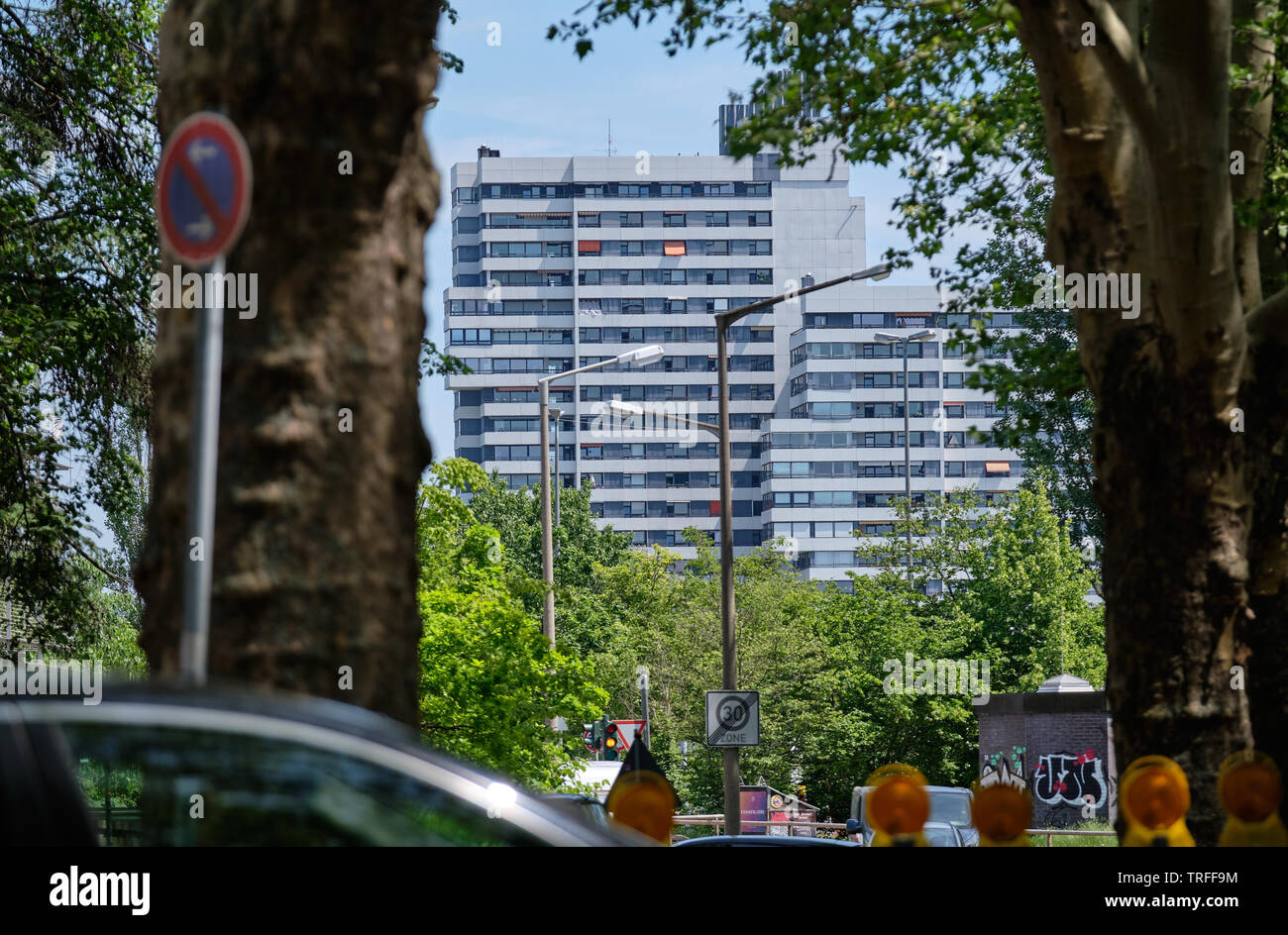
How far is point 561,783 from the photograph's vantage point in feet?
73.9

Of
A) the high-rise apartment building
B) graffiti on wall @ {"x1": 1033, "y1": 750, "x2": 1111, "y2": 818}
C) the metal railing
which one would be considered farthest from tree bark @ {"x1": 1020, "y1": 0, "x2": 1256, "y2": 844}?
the high-rise apartment building

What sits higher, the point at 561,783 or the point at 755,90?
the point at 755,90

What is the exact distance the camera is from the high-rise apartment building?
379 ft

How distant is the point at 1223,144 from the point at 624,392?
369 ft

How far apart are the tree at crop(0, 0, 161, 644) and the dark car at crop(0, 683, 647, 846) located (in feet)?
40.4

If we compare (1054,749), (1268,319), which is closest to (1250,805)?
(1268,319)

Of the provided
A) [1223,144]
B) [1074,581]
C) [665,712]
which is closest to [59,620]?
[1223,144]

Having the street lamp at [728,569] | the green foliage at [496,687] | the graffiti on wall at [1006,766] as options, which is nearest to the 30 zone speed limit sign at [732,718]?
the street lamp at [728,569]

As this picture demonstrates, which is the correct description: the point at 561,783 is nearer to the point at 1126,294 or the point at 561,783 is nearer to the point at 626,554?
the point at 1126,294

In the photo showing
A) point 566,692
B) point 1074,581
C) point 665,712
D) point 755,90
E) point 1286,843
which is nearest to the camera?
point 1286,843

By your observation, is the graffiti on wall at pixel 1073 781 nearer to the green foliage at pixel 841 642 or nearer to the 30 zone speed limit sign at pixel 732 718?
the 30 zone speed limit sign at pixel 732 718

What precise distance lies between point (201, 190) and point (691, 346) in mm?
117917

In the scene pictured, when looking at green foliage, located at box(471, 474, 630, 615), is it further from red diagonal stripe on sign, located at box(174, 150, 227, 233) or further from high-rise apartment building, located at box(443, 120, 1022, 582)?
red diagonal stripe on sign, located at box(174, 150, 227, 233)
